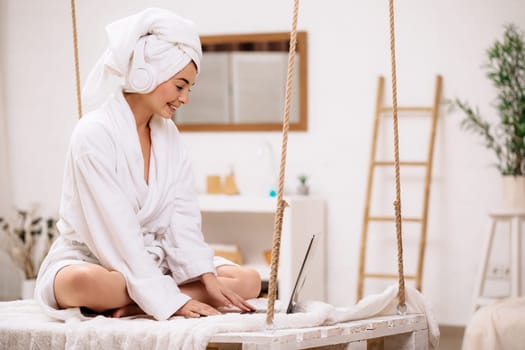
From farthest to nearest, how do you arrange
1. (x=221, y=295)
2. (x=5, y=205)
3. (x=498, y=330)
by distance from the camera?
(x=5, y=205) → (x=498, y=330) → (x=221, y=295)

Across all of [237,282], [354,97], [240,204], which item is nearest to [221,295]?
[237,282]

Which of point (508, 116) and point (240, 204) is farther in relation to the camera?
point (240, 204)

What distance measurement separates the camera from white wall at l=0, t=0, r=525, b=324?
205 inches

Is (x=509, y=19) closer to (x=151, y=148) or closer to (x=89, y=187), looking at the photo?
(x=151, y=148)

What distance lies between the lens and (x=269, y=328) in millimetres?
2238

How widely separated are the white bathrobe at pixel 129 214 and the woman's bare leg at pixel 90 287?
3 centimetres

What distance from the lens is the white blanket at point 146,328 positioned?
219 cm

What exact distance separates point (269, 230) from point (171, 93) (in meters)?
3.08

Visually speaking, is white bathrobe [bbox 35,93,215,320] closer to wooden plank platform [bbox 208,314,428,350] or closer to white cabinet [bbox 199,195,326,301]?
wooden plank platform [bbox 208,314,428,350]

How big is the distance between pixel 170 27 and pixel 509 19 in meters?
3.00

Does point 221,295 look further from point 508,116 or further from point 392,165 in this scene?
point 392,165

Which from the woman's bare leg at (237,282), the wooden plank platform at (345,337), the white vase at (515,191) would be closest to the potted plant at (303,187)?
the white vase at (515,191)

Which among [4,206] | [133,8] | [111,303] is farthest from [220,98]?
[111,303]

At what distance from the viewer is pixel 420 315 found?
2.73m
